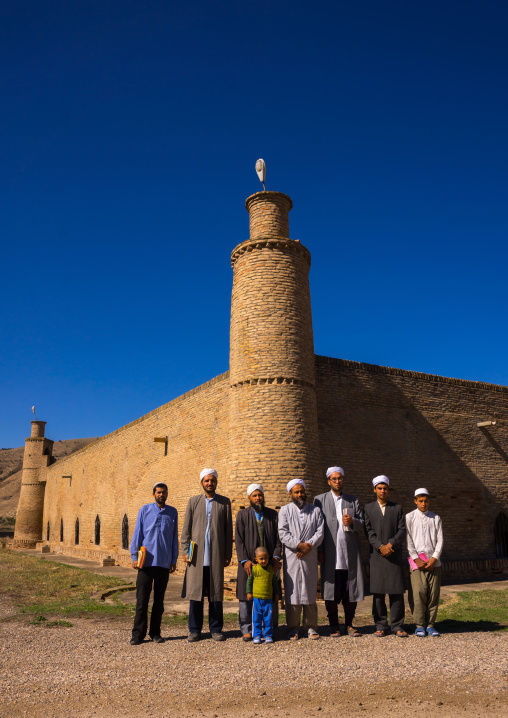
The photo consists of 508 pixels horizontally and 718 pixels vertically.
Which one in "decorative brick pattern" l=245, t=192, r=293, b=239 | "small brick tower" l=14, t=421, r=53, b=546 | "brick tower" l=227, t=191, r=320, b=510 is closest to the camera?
"brick tower" l=227, t=191, r=320, b=510

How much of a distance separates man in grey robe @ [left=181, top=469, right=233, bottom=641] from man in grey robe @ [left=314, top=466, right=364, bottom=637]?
3.70 feet

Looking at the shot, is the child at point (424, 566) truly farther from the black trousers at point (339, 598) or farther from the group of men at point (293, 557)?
the black trousers at point (339, 598)

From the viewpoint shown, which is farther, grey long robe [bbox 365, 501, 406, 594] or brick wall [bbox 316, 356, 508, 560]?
brick wall [bbox 316, 356, 508, 560]

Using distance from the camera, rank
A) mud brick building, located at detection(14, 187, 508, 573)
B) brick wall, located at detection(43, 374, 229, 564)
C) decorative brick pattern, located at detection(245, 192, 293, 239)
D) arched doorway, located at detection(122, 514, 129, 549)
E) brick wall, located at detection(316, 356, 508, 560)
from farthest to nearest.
→ arched doorway, located at detection(122, 514, 129, 549) → brick wall, located at detection(43, 374, 229, 564) → brick wall, located at detection(316, 356, 508, 560) → decorative brick pattern, located at detection(245, 192, 293, 239) → mud brick building, located at detection(14, 187, 508, 573)

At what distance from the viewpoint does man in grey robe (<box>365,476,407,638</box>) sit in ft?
19.6

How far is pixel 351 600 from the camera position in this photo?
6.04 m

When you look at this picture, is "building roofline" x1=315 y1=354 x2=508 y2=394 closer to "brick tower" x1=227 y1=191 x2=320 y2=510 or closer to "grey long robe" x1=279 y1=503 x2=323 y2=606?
"brick tower" x1=227 y1=191 x2=320 y2=510

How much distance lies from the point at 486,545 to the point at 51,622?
35.3 ft

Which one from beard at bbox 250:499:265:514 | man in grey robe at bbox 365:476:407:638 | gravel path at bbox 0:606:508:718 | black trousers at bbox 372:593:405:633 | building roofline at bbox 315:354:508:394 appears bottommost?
gravel path at bbox 0:606:508:718

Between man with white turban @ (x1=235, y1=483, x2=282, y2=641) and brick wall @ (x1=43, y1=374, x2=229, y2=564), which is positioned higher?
brick wall @ (x1=43, y1=374, x2=229, y2=564)

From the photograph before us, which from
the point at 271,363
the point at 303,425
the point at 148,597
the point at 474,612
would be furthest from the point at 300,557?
the point at 271,363

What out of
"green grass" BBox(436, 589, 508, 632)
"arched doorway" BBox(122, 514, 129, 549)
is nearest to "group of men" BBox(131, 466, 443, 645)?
"green grass" BBox(436, 589, 508, 632)

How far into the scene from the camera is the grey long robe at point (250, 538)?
19.5ft

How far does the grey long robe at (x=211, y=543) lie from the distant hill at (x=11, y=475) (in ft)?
134
